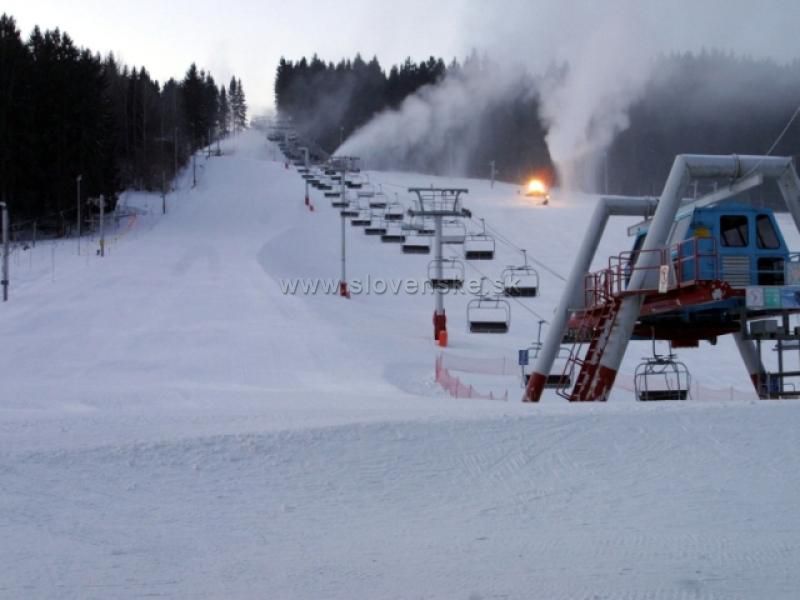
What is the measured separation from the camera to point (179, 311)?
29109 millimetres

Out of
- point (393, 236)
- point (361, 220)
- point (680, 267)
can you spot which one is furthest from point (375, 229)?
point (680, 267)

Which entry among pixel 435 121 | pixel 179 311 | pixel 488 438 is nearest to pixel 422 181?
pixel 435 121

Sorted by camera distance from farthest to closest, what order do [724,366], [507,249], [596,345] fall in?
1. [507,249]
2. [724,366]
3. [596,345]

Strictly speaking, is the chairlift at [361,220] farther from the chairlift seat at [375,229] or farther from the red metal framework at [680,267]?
the red metal framework at [680,267]

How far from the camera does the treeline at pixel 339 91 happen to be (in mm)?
126000

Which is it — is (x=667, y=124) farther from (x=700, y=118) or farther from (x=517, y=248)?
(x=517, y=248)

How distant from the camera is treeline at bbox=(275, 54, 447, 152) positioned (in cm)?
12600

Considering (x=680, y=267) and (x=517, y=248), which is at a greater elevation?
(x=680, y=267)

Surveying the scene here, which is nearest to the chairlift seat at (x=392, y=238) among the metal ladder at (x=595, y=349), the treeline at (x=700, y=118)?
the metal ladder at (x=595, y=349)

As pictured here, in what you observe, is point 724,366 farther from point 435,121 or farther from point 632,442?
point 435,121

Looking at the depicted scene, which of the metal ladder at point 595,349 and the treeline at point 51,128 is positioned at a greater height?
the treeline at point 51,128

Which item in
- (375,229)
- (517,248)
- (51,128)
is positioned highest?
(51,128)

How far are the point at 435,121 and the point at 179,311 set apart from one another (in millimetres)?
82049

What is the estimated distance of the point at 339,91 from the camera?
144 metres
